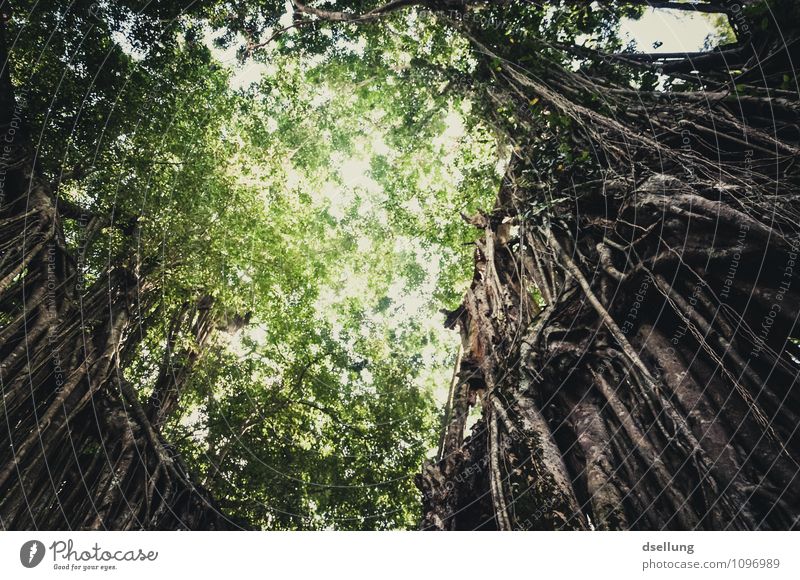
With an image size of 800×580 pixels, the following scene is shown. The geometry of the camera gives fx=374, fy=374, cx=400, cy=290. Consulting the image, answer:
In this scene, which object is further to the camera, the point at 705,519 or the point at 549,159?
the point at 549,159

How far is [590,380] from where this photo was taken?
2400mm

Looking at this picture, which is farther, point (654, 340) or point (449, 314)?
point (449, 314)

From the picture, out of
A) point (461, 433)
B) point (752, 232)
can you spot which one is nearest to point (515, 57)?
point (752, 232)

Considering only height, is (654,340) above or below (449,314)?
below

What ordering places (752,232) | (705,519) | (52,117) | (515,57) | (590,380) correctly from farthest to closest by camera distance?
(515,57) → (52,117) → (590,380) → (752,232) → (705,519)

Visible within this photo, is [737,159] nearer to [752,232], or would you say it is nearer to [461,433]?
[752,232]

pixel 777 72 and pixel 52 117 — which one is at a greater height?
pixel 52 117

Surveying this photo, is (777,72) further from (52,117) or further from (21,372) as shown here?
(52,117)

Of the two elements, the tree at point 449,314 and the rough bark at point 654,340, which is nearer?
the rough bark at point 654,340

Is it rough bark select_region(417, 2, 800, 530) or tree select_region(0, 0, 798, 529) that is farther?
tree select_region(0, 0, 798, 529)

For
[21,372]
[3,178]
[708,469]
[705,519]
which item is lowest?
[705,519]

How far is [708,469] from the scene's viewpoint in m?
1.62
